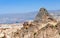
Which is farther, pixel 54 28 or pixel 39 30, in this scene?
pixel 39 30

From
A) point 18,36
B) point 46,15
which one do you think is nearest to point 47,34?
point 46,15

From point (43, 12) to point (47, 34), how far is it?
808 centimetres

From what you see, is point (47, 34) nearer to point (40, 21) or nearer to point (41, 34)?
point (41, 34)

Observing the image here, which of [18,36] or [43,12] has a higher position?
[43,12]

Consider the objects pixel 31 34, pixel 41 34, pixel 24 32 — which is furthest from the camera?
pixel 24 32

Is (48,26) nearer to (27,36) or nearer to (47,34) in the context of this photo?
(47,34)

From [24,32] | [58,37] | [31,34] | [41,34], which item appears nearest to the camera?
[58,37]

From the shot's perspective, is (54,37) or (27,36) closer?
(54,37)

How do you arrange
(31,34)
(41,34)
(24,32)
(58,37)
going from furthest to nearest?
(24,32), (31,34), (41,34), (58,37)

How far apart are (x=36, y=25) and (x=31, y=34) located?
1.62 m

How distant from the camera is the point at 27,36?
37406 mm

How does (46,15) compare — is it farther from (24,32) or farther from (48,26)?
(48,26)

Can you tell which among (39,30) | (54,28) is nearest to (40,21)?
(39,30)

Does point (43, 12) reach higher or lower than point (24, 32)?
higher
